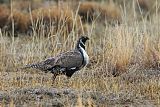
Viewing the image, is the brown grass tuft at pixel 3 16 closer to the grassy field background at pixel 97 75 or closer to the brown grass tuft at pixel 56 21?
the brown grass tuft at pixel 56 21

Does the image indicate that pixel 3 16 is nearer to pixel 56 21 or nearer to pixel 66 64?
pixel 56 21

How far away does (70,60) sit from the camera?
10.8m

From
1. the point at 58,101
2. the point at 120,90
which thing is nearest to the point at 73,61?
the point at 120,90

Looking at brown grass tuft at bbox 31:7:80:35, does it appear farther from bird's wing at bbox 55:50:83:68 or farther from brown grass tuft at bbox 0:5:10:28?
bird's wing at bbox 55:50:83:68

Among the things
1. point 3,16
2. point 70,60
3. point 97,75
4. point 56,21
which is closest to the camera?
point 70,60

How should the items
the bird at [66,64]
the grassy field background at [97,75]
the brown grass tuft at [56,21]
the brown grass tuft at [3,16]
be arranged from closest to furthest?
the grassy field background at [97,75] < the bird at [66,64] < the brown grass tuft at [56,21] < the brown grass tuft at [3,16]

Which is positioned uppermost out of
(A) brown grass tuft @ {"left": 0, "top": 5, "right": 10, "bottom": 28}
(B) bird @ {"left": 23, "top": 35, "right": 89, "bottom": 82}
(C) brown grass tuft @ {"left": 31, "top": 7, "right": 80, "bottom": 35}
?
(B) bird @ {"left": 23, "top": 35, "right": 89, "bottom": 82}

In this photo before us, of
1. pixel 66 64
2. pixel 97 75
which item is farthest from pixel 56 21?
pixel 66 64

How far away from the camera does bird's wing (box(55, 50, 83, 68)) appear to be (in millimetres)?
10727

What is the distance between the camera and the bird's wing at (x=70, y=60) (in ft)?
35.2

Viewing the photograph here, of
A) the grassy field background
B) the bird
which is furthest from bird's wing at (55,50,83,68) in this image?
the grassy field background

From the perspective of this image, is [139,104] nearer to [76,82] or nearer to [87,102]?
[87,102]

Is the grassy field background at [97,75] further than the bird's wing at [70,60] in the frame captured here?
No

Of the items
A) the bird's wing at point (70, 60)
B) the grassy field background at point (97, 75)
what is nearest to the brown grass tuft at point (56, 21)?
the grassy field background at point (97, 75)
